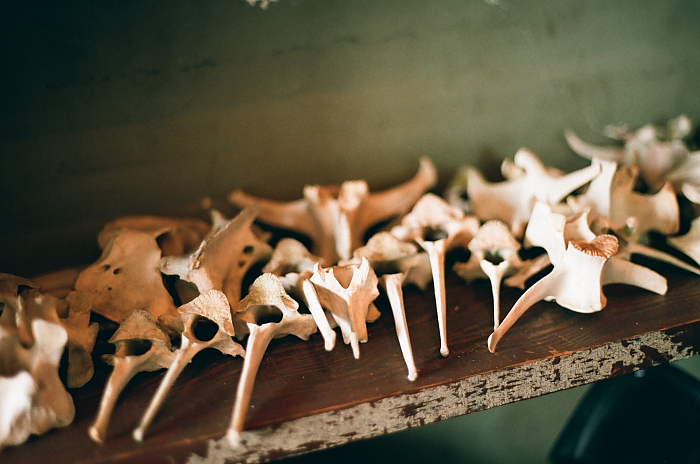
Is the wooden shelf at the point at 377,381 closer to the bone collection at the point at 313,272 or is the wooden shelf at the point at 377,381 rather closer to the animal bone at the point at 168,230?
the bone collection at the point at 313,272

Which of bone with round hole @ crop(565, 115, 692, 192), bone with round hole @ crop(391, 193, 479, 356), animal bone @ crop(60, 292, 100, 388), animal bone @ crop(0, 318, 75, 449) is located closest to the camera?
animal bone @ crop(0, 318, 75, 449)

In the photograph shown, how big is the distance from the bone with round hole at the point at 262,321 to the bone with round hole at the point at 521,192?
15.0 inches

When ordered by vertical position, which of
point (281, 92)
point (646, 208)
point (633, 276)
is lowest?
point (633, 276)

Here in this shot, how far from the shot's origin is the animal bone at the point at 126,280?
67 cm

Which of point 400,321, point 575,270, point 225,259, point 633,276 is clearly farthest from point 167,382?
point 633,276

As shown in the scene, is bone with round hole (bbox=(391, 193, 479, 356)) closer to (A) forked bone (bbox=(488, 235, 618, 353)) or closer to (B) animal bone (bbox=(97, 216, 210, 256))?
(A) forked bone (bbox=(488, 235, 618, 353))

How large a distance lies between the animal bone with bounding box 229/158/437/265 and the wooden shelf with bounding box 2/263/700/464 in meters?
0.16

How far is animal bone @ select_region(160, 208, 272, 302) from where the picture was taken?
64 cm

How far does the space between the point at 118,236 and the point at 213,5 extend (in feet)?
1.40

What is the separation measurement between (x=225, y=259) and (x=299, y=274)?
114mm

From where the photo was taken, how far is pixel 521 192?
82 centimetres

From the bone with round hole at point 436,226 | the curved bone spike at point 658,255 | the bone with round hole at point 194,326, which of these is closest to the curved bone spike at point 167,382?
the bone with round hole at point 194,326

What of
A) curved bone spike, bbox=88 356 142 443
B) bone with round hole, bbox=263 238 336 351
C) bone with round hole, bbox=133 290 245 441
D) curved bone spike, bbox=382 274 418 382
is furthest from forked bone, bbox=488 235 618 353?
curved bone spike, bbox=88 356 142 443

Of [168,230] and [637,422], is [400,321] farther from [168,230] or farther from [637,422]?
[637,422]
